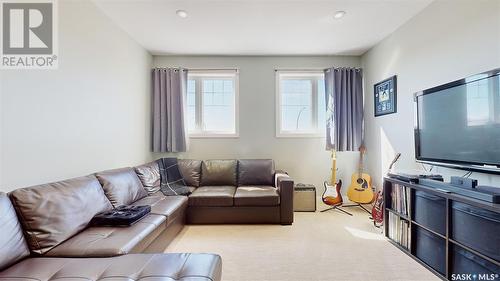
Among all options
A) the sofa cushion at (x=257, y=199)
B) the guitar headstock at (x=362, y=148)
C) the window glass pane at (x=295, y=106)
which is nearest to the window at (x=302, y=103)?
the window glass pane at (x=295, y=106)

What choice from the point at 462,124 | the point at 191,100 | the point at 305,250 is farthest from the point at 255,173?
the point at 462,124

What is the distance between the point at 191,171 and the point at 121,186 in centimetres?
131

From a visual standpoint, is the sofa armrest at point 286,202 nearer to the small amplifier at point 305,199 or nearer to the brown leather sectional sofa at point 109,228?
the brown leather sectional sofa at point 109,228

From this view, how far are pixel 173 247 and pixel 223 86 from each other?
8.69 ft

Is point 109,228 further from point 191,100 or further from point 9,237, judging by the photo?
point 191,100

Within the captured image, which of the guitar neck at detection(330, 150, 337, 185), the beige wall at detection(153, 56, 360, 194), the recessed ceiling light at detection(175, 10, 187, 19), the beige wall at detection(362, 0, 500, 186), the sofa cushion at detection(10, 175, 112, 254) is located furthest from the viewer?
the beige wall at detection(153, 56, 360, 194)

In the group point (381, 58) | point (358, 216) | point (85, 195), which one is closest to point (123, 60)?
point (85, 195)

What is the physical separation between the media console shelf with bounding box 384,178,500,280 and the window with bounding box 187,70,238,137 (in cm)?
257

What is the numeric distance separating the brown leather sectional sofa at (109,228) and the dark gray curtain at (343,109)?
138 cm

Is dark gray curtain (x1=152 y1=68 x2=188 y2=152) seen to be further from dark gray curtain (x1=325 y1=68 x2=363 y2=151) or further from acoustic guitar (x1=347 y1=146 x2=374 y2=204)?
acoustic guitar (x1=347 y1=146 x2=374 y2=204)

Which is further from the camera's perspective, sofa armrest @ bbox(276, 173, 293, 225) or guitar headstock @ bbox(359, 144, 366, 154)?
guitar headstock @ bbox(359, 144, 366, 154)

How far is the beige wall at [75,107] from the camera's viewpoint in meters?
1.73

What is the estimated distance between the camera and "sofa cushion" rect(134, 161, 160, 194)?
2.96 metres

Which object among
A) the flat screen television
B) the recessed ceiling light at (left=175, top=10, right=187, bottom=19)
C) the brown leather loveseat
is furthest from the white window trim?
the flat screen television
